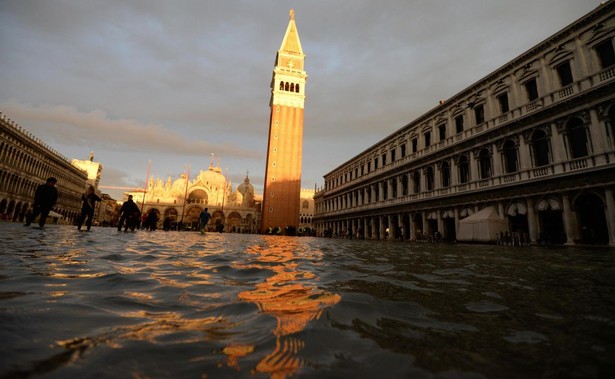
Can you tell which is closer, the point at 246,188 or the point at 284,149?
the point at 284,149

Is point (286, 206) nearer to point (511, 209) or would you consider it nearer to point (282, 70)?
point (282, 70)

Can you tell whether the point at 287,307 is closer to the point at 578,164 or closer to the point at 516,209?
the point at 578,164

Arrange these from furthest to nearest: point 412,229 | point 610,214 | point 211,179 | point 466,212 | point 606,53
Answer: point 211,179 → point 412,229 → point 466,212 → point 606,53 → point 610,214

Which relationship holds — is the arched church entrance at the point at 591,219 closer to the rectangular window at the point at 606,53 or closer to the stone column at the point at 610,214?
the stone column at the point at 610,214

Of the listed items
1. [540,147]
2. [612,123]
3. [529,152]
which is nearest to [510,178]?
[529,152]

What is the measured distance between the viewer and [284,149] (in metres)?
47.3

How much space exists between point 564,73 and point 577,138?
381cm

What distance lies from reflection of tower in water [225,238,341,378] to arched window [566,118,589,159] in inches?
704

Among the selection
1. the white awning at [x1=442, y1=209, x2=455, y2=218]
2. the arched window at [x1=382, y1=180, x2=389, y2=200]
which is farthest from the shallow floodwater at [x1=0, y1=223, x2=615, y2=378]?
the arched window at [x1=382, y1=180, x2=389, y2=200]

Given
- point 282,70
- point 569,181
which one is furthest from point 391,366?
point 282,70

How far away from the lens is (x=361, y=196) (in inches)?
1485

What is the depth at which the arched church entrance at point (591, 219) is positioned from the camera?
14.3 m

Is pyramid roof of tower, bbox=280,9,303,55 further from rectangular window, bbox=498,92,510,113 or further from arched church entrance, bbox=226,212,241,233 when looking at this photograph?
Result: rectangular window, bbox=498,92,510,113

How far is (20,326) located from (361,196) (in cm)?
3724
